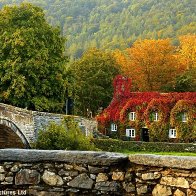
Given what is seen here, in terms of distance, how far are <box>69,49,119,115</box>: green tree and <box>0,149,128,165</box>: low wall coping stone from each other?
149 ft

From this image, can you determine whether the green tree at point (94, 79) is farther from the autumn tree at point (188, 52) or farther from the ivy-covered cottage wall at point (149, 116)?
the autumn tree at point (188, 52)

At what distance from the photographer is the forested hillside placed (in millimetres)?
114875

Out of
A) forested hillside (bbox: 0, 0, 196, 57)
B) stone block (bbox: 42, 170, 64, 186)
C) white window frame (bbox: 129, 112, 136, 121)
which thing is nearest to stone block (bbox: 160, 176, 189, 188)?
stone block (bbox: 42, 170, 64, 186)

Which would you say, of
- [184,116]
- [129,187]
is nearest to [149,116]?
[184,116]

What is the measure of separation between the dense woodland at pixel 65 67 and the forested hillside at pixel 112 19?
147ft

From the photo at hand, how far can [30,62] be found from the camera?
3628cm

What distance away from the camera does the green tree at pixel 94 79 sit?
5409 cm

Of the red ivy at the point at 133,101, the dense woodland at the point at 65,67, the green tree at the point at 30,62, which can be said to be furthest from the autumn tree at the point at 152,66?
the green tree at the point at 30,62

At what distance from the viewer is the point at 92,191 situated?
7.27 metres

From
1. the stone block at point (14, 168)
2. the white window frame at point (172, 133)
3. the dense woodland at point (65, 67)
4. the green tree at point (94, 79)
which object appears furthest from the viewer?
the green tree at point (94, 79)

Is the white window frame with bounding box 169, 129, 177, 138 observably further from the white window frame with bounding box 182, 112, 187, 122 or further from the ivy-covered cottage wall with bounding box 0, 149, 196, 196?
the ivy-covered cottage wall with bounding box 0, 149, 196, 196

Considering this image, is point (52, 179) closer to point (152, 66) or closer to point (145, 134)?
point (145, 134)

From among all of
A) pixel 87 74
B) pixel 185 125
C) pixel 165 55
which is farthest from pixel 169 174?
pixel 165 55

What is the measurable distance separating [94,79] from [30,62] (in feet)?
60.1
